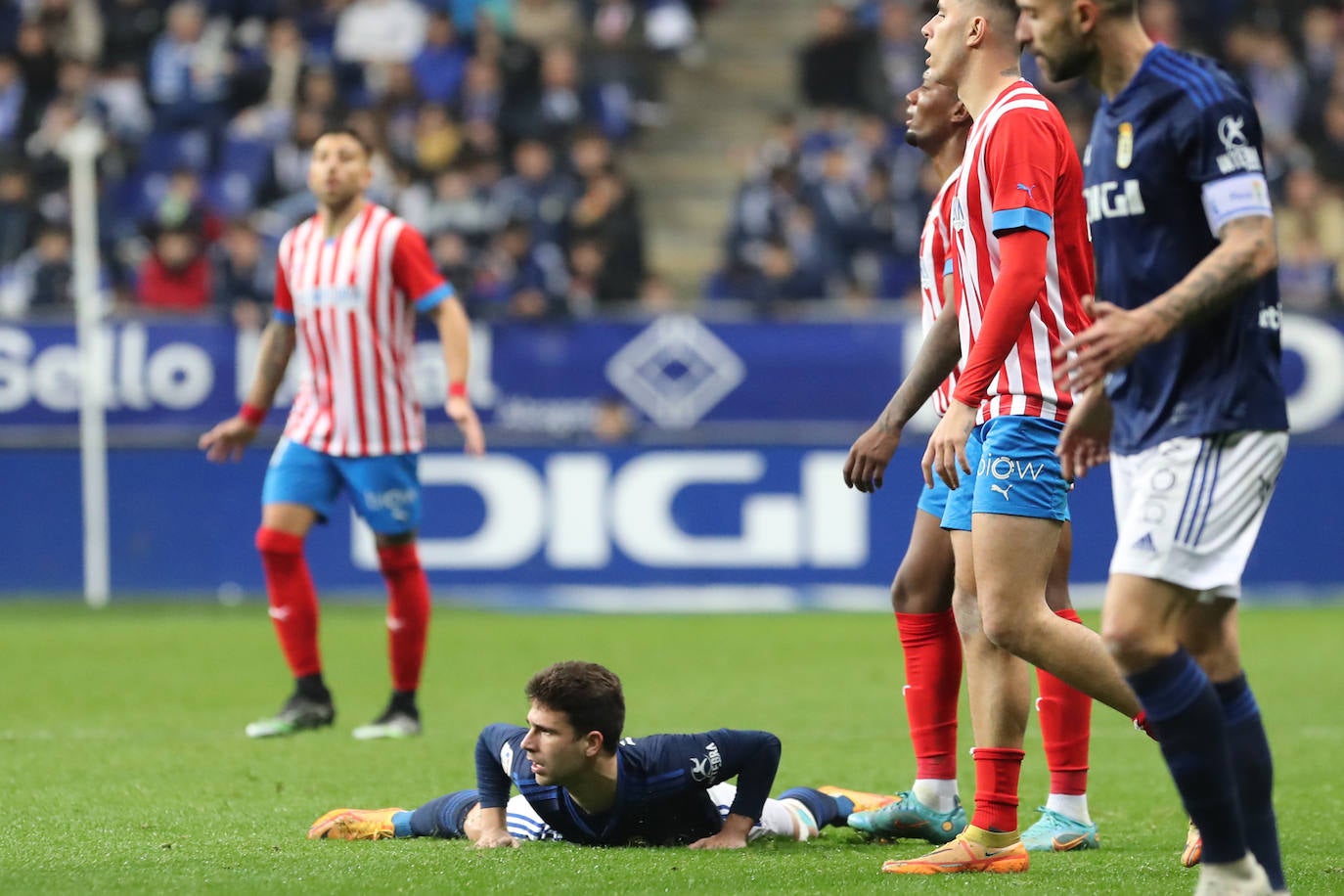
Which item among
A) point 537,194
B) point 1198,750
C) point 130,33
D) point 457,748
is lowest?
point 457,748

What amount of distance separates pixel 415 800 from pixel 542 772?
1.30m

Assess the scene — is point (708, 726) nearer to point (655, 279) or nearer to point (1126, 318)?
point (1126, 318)

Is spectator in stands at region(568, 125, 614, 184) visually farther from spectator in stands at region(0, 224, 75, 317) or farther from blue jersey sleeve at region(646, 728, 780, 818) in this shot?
blue jersey sleeve at region(646, 728, 780, 818)

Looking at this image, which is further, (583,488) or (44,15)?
(44,15)

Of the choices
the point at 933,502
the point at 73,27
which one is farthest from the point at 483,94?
the point at 933,502

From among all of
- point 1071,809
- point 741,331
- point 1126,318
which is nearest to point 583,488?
point 741,331

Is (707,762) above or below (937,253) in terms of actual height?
below

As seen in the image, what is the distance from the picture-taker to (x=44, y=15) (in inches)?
740

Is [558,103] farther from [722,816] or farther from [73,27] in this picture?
[722,816]

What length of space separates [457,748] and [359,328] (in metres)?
1.86

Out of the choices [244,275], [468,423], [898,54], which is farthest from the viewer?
[898,54]

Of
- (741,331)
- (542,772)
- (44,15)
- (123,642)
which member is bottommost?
(123,642)

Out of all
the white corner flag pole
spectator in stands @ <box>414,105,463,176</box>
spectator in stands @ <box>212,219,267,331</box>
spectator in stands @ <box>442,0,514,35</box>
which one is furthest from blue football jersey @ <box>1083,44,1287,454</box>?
spectator in stands @ <box>442,0,514,35</box>

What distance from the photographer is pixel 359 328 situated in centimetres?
809
